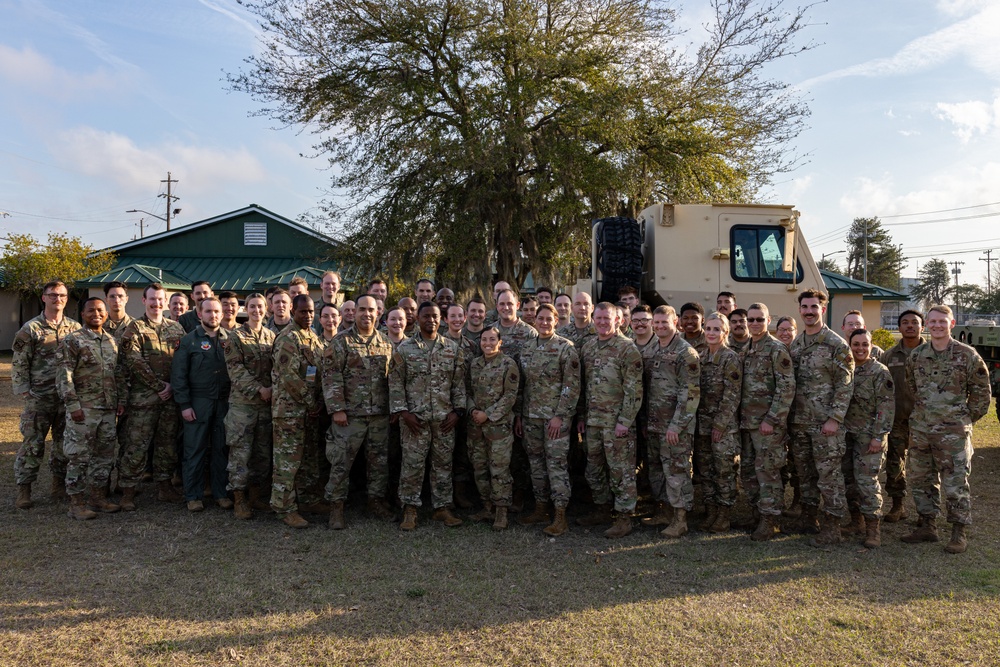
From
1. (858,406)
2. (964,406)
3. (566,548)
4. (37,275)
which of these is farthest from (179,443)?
(37,275)

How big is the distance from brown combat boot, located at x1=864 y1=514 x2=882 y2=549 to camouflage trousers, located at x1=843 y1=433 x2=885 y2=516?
0.04 metres

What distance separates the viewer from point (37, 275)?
2327cm

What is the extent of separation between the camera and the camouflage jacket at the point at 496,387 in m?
5.62

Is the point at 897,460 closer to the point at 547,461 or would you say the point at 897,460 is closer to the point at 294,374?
the point at 547,461

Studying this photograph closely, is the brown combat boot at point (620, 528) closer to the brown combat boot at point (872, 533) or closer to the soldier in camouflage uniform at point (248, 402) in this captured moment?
the brown combat boot at point (872, 533)

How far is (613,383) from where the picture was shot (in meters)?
5.54

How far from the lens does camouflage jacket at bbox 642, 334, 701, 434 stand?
5.42m

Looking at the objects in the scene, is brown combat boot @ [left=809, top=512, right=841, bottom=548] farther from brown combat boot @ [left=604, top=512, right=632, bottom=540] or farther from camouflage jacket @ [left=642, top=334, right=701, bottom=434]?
brown combat boot @ [left=604, top=512, right=632, bottom=540]

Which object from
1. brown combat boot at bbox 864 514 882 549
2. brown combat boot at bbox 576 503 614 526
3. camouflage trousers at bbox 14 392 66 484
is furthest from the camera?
camouflage trousers at bbox 14 392 66 484

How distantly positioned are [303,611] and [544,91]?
11787 mm

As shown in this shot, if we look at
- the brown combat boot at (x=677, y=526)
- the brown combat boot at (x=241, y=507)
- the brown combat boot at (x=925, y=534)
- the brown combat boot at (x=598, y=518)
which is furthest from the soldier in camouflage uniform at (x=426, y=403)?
the brown combat boot at (x=925, y=534)

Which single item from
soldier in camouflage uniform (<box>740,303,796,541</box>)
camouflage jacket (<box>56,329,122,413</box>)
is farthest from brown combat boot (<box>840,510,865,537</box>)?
camouflage jacket (<box>56,329,122,413</box>)

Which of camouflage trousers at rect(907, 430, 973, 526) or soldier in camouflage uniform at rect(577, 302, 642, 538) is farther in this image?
soldier in camouflage uniform at rect(577, 302, 642, 538)

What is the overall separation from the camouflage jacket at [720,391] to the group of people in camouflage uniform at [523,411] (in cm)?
2
